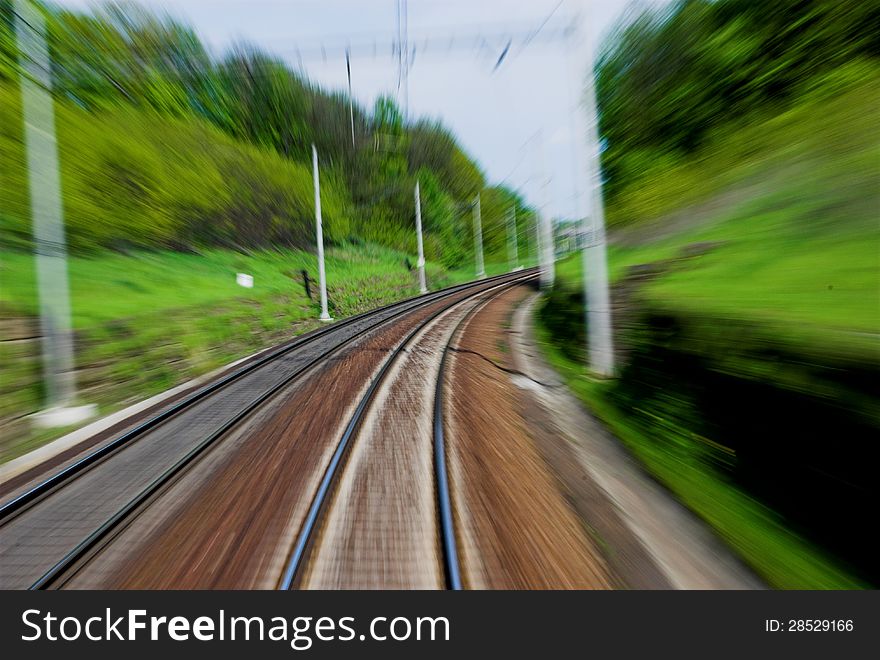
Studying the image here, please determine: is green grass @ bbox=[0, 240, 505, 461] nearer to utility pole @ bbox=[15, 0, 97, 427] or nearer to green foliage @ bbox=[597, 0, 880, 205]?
utility pole @ bbox=[15, 0, 97, 427]

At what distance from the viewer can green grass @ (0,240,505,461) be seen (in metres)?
5.45

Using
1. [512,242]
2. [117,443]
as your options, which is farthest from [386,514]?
[512,242]

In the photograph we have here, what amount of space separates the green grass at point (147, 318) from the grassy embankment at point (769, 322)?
728 cm

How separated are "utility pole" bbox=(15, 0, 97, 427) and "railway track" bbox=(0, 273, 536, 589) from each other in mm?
1291

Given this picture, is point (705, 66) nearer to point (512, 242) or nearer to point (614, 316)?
point (614, 316)

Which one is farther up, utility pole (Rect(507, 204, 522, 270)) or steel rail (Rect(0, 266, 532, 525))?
utility pole (Rect(507, 204, 522, 270))

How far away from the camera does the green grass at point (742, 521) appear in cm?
246

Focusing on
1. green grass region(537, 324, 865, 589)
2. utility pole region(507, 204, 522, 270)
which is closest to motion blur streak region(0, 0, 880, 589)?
green grass region(537, 324, 865, 589)

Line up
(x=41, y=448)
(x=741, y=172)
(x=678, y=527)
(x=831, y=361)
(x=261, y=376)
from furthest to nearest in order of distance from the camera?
(x=741, y=172), (x=261, y=376), (x=41, y=448), (x=678, y=527), (x=831, y=361)

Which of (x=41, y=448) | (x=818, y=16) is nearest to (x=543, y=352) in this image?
(x=41, y=448)

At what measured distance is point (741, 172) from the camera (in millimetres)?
8523

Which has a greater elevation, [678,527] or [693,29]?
[693,29]

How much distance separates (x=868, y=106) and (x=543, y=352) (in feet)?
19.8

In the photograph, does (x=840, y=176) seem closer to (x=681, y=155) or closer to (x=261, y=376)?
(x=681, y=155)
